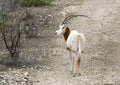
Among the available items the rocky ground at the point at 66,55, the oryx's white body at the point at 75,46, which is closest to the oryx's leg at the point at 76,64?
the oryx's white body at the point at 75,46

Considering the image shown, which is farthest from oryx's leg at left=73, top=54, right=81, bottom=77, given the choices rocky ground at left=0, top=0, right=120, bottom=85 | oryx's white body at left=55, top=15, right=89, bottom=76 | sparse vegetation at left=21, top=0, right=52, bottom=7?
sparse vegetation at left=21, top=0, right=52, bottom=7

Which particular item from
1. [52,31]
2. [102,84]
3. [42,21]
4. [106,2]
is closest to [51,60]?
[102,84]

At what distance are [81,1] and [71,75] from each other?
12.7m

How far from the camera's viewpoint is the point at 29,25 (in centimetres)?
1814

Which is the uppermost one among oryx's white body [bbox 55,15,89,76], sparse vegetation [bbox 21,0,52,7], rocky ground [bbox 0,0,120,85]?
oryx's white body [bbox 55,15,89,76]

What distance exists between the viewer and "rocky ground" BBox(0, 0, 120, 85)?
1213 cm

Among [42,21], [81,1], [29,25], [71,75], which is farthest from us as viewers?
[81,1]

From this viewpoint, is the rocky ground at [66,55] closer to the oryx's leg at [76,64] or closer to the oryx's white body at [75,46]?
the oryx's leg at [76,64]

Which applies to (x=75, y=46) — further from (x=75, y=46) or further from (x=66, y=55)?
(x=66, y=55)

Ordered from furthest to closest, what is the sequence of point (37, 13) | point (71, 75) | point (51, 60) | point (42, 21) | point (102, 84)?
point (37, 13), point (42, 21), point (51, 60), point (71, 75), point (102, 84)

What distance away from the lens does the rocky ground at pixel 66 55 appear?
12133mm

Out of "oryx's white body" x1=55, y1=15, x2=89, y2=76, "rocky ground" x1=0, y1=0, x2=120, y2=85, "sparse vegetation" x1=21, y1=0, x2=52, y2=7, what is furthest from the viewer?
"sparse vegetation" x1=21, y1=0, x2=52, y2=7

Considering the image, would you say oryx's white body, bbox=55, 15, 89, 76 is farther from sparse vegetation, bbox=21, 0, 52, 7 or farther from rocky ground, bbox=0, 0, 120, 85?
sparse vegetation, bbox=21, 0, 52, 7

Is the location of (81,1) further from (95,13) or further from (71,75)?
(71,75)
